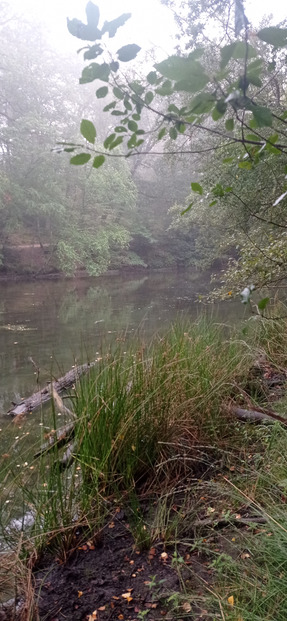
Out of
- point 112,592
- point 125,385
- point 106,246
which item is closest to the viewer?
point 112,592

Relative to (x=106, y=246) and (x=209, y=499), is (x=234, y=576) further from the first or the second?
(x=106, y=246)

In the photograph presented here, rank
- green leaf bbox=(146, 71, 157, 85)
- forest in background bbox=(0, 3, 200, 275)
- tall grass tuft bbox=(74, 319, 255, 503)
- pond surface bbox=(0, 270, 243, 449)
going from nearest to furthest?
green leaf bbox=(146, 71, 157, 85)
tall grass tuft bbox=(74, 319, 255, 503)
pond surface bbox=(0, 270, 243, 449)
forest in background bbox=(0, 3, 200, 275)

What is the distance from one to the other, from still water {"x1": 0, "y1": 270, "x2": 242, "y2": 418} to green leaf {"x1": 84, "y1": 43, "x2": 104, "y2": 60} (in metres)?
1.80

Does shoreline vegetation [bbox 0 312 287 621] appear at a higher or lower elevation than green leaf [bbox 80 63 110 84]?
lower

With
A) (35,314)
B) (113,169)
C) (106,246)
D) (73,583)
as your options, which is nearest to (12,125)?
(113,169)

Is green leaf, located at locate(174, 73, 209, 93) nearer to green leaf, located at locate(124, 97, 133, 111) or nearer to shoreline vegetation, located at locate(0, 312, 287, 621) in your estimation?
green leaf, located at locate(124, 97, 133, 111)

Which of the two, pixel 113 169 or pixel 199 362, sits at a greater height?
pixel 113 169

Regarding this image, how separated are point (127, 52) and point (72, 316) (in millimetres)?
10930

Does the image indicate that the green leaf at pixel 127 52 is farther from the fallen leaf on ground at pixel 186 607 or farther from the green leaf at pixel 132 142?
the fallen leaf on ground at pixel 186 607

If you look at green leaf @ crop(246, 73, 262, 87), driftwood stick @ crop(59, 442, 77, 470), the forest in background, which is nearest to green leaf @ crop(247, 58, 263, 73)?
green leaf @ crop(246, 73, 262, 87)

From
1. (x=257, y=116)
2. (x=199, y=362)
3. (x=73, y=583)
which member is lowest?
(x=73, y=583)

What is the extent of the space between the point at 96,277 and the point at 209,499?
20.6 metres

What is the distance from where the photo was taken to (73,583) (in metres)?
1.95

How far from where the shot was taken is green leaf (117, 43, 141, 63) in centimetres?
90
